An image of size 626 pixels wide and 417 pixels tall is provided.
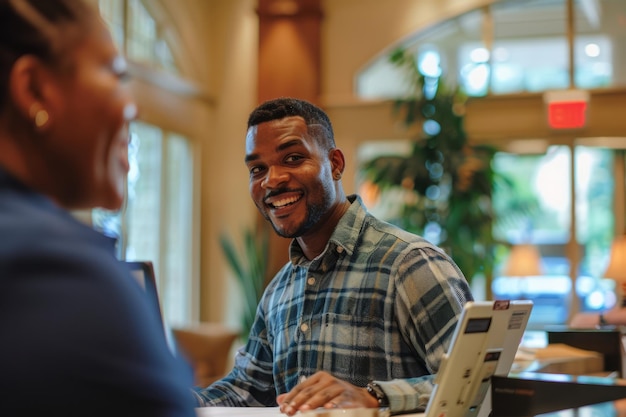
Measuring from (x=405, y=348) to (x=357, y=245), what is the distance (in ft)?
0.99

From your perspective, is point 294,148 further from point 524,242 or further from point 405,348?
point 524,242

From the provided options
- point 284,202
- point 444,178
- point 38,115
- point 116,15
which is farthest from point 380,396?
point 116,15

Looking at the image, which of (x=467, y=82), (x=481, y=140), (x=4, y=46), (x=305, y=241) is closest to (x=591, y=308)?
(x=481, y=140)

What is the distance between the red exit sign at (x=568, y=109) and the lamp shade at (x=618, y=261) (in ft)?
12.3

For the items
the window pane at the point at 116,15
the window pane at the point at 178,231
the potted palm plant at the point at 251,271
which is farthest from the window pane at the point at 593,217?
the window pane at the point at 116,15

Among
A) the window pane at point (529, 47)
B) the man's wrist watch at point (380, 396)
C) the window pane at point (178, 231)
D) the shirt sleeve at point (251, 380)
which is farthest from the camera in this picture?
the window pane at point (178, 231)

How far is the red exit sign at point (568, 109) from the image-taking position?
9.07 meters

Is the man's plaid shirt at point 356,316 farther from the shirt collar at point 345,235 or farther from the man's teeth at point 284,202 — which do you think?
the man's teeth at point 284,202

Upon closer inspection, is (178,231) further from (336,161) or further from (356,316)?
(356,316)

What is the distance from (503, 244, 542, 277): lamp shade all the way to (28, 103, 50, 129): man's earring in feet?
26.0

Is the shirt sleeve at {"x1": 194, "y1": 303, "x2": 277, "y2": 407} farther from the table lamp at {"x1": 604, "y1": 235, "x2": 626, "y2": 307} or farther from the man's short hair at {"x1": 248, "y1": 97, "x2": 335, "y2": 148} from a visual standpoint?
the table lamp at {"x1": 604, "y1": 235, "x2": 626, "y2": 307}

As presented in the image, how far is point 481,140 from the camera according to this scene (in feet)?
30.7

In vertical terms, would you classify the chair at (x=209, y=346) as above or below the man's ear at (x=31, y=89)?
below

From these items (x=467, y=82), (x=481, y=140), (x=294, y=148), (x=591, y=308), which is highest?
(x=467, y=82)
